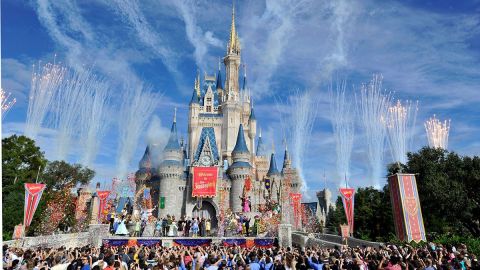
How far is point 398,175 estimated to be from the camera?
1705 cm

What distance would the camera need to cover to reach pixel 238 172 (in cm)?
5281

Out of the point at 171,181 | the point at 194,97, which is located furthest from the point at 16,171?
the point at 194,97

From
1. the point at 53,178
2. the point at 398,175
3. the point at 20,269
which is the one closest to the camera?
the point at 20,269

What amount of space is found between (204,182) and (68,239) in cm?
2695

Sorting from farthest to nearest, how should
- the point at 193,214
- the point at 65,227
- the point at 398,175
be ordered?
1. the point at 193,214
2. the point at 65,227
3. the point at 398,175

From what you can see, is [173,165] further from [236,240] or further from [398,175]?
[398,175]

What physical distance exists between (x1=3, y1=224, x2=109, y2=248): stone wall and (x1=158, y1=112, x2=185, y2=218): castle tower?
2294cm

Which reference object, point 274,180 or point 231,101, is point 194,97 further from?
point 274,180

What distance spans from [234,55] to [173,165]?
95.1 feet

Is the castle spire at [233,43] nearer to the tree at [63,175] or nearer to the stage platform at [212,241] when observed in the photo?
the tree at [63,175]

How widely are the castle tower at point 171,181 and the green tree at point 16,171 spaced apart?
54.4 ft

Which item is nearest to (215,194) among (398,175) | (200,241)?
(200,241)

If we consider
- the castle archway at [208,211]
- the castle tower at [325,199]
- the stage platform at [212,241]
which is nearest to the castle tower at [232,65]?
the castle archway at [208,211]

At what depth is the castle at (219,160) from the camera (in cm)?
5116
